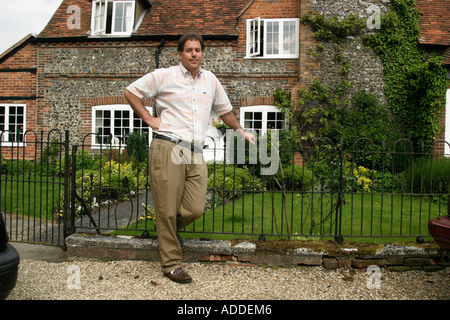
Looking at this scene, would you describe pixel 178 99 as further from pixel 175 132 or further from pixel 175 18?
pixel 175 18

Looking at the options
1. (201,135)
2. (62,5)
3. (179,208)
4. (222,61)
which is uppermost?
(62,5)

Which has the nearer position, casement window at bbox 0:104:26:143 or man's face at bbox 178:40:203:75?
man's face at bbox 178:40:203:75

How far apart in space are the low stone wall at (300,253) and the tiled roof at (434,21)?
9.02 metres

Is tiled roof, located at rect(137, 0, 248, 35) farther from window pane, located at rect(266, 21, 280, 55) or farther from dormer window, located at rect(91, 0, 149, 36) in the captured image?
window pane, located at rect(266, 21, 280, 55)

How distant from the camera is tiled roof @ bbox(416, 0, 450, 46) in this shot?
1100cm

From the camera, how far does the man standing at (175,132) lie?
334cm

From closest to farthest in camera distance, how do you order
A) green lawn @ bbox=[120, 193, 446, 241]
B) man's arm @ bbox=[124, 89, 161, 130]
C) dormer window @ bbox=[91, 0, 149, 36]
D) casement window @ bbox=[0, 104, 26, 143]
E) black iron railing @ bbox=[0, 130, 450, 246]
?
man's arm @ bbox=[124, 89, 161, 130], black iron railing @ bbox=[0, 130, 450, 246], green lawn @ bbox=[120, 193, 446, 241], dormer window @ bbox=[91, 0, 149, 36], casement window @ bbox=[0, 104, 26, 143]

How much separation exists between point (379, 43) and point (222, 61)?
4.65 metres

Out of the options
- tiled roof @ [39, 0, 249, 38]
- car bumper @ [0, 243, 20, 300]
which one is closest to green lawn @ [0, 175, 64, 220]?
car bumper @ [0, 243, 20, 300]

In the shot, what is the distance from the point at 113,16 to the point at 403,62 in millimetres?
9099
